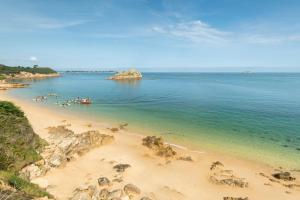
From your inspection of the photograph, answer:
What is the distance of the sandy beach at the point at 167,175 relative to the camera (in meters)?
19.8

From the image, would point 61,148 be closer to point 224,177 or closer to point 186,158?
point 186,158

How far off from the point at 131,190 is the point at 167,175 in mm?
4772

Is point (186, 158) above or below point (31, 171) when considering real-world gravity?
below

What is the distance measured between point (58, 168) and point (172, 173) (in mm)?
10896

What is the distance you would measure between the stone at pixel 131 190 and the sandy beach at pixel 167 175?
393 millimetres

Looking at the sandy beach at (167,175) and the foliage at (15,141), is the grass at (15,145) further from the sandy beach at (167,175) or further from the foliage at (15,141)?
the sandy beach at (167,175)

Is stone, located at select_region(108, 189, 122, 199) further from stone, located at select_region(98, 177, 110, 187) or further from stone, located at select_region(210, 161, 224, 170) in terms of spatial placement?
stone, located at select_region(210, 161, 224, 170)

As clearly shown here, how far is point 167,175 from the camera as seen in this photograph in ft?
75.1

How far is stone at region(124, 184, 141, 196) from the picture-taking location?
1912 centimetres

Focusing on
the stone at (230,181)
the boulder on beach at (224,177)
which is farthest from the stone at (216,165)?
the stone at (230,181)

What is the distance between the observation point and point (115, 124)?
136ft

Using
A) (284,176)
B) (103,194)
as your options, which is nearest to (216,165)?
(284,176)

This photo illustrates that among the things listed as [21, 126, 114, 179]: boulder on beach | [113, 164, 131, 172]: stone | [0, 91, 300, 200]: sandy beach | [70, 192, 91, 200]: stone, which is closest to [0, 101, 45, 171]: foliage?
[21, 126, 114, 179]: boulder on beach

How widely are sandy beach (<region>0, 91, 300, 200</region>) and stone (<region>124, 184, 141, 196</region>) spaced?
393mm
